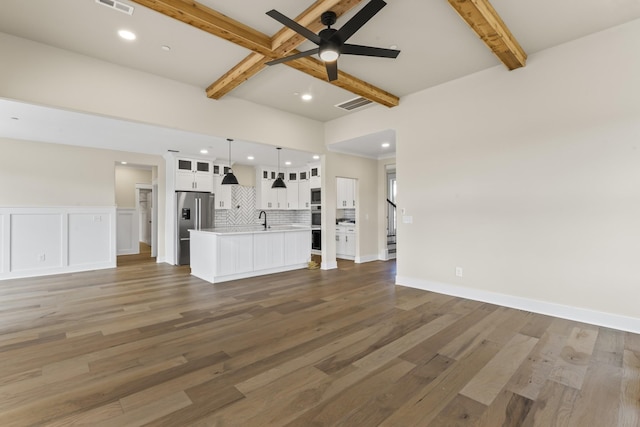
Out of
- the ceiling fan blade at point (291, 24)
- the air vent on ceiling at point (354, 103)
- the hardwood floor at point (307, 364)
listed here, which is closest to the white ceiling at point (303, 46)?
the ceiling fan blade at point (291, 24)

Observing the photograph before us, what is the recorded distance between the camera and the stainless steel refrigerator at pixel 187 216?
7.04m

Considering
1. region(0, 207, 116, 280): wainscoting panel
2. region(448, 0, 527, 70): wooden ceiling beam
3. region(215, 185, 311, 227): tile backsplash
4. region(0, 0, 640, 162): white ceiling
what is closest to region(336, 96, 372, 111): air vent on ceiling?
region(0, 0, 640, 162): white ceiling

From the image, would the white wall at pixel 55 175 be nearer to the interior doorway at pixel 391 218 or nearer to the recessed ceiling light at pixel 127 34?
the recessed ceiling light at pixel 127 34

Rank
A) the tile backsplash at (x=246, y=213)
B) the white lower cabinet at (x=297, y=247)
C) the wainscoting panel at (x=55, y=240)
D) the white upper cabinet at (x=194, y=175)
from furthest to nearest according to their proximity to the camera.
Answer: the tile backsplash at (x=246, y=213)
the white upper cabinet at (x=194, y=175)
the white lower cabinet at (x=297, y=247)
the wainscoting panel at (x=55, y=240)

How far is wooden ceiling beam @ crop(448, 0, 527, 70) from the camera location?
2557 mm

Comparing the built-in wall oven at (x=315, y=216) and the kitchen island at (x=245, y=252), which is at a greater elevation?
the built-in wall oven at (x=315, y=216)

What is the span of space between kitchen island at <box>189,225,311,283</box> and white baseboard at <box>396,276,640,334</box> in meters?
2.59

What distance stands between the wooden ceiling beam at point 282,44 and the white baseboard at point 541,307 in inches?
148

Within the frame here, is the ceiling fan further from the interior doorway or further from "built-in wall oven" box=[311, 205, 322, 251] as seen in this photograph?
"built-in wall oven" box=[311, 205, 322, 251]

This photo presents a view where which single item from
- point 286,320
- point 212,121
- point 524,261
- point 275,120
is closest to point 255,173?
point 275,120

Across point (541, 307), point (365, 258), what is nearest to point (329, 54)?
point (541, 307)

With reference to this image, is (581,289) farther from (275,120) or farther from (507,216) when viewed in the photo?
(275,120)

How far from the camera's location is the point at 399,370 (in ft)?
7.41

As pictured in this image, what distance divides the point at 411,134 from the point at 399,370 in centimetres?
368
